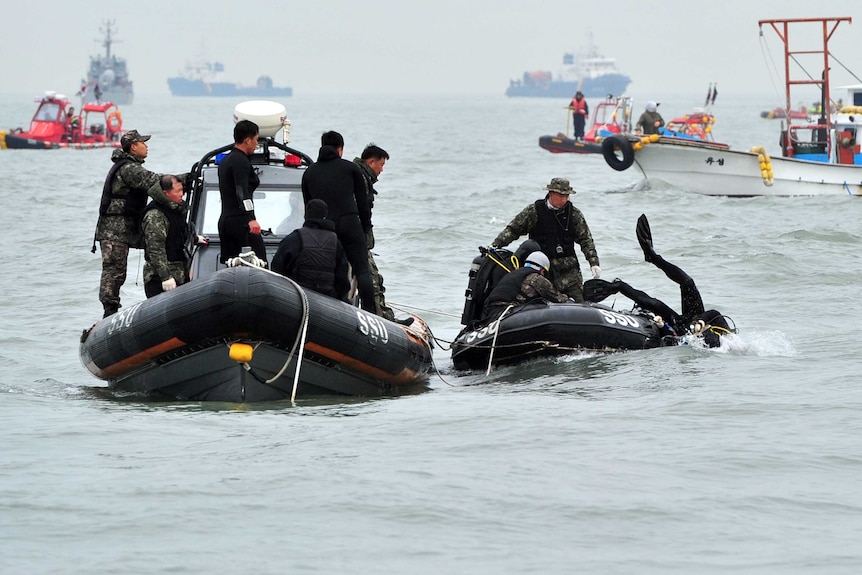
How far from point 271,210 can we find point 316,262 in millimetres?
1924

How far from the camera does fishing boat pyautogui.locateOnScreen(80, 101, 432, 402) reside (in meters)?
8.69

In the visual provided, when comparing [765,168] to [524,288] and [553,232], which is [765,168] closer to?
[553,232]

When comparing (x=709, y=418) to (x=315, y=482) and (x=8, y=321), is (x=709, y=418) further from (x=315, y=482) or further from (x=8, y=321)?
(x=8, y=321)

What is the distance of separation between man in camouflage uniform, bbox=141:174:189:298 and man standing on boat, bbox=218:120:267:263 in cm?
46

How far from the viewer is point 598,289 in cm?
1166

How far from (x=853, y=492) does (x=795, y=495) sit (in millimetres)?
365

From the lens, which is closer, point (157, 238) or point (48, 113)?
point (157, 238)

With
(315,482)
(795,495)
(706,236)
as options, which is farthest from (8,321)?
(706,236)

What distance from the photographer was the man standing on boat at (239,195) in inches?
380

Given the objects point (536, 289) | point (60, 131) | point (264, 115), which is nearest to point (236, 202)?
point (264, 115)

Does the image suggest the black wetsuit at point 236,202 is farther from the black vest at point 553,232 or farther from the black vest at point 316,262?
the black vest at point 553,232

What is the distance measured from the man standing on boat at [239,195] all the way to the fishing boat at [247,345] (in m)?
0.65

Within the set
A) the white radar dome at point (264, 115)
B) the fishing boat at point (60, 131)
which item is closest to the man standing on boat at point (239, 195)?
the white radar dome at point (264, 115)

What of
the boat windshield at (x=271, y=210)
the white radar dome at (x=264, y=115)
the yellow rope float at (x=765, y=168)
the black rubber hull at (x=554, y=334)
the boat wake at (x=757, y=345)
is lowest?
the boat wake at (x=757, y=345)
